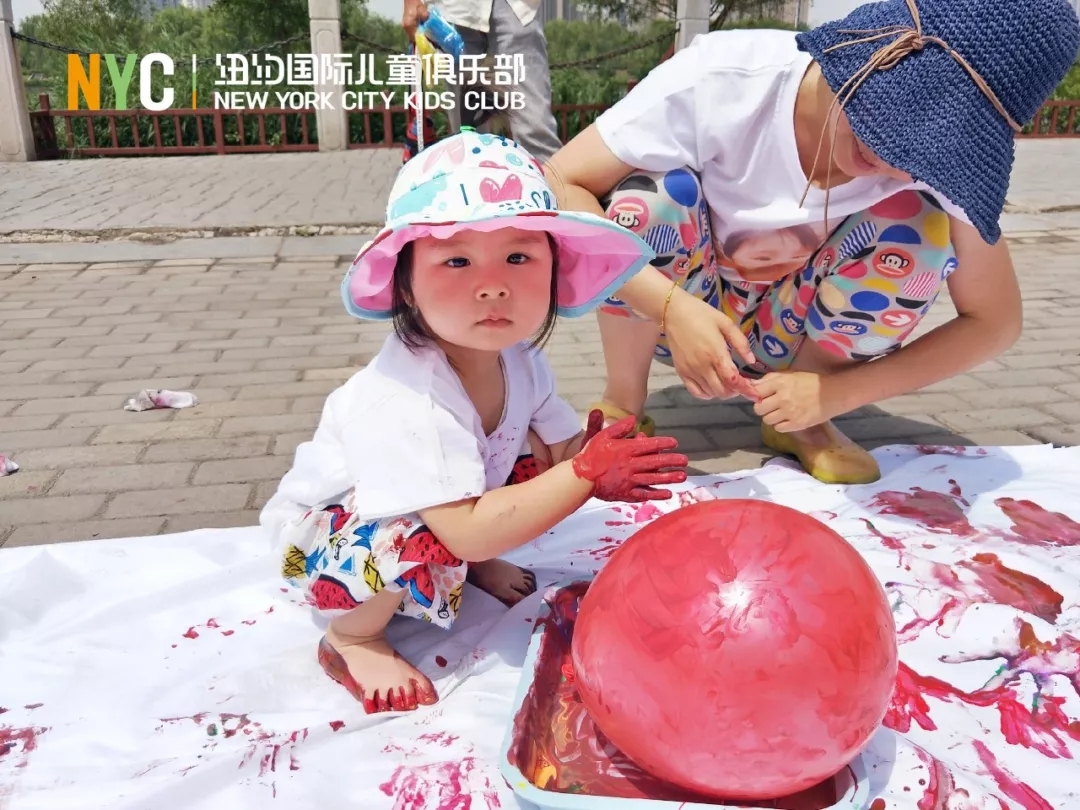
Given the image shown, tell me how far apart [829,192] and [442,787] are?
1362 millimetres

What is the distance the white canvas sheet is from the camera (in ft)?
4.33

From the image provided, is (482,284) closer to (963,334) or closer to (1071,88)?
(963,334)

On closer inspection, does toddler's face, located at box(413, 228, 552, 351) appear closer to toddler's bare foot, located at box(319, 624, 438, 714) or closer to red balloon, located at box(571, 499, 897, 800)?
red balloon, located at box(571, 499, 897, 800)

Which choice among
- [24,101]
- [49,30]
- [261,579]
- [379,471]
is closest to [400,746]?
[379,471]

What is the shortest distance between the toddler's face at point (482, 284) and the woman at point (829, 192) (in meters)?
0.47

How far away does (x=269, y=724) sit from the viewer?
146 cm

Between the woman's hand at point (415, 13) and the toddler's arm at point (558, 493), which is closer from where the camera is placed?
the toddler's arm at point (558, 493)

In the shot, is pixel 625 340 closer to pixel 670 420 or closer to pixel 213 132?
pixel 670 420

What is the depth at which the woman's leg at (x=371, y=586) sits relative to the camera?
1432mm

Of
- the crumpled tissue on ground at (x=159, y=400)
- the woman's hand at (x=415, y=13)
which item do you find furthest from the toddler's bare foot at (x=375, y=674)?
the woman's hand at (x=415, y=13)

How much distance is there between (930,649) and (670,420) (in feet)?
3.86

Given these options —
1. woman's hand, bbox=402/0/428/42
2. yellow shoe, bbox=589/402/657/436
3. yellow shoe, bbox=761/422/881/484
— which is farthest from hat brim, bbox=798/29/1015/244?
woman's hand, bbox=402/0/428/42

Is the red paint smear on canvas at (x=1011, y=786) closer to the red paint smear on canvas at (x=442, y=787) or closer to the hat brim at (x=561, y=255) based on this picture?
the red paint smear on canvas at (x=442, y=787)

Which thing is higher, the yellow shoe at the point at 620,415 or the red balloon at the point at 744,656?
the red balloon at the point at 744,656
